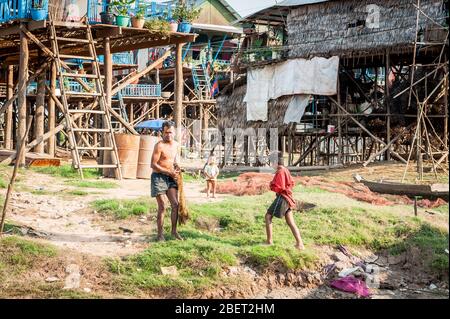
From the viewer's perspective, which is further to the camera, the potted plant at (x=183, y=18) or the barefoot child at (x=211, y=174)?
the potted plant at (x=183, y=18)

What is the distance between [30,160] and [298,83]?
1051 cm

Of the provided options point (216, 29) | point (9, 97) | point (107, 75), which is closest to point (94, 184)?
point (107, 75)

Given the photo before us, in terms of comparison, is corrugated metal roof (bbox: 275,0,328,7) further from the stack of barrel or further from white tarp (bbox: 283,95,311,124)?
the stack of barrel

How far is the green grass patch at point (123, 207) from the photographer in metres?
11.9

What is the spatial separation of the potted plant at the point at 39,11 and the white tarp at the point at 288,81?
1111cm

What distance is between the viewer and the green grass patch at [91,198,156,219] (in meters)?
11.9

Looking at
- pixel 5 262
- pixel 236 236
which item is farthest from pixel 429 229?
pixel 5 262

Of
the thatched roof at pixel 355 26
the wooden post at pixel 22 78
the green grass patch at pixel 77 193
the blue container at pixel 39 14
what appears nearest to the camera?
the green grass patch at pixel 77 193

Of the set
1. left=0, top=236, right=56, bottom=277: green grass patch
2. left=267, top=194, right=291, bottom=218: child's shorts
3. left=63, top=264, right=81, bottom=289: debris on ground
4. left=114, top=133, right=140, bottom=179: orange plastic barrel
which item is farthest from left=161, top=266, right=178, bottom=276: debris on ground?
left=114, top=133, right=140, bottom=179: orange plastic barrel

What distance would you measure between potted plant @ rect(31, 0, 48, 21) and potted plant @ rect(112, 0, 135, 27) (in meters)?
1.66

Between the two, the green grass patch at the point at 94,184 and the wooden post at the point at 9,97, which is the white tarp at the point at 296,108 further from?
the green grass patch at the point at 94,184

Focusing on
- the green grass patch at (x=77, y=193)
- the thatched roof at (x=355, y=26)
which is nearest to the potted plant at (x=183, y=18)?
the green grass patch at (x=77, y=193)
